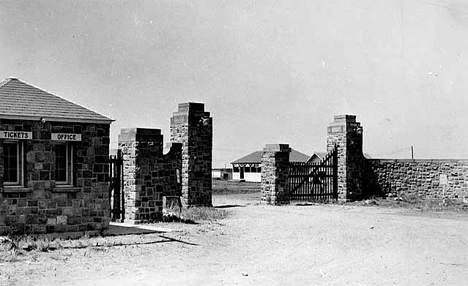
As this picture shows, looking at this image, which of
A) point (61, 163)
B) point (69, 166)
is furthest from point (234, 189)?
point (61, 163)

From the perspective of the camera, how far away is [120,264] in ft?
37.5

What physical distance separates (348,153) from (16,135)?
17004 millimetres

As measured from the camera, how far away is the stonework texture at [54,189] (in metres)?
14.6

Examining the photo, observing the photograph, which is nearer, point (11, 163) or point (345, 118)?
point (11, 163)

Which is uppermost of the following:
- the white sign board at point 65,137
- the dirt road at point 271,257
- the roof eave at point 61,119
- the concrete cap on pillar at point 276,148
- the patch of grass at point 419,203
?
the roof eave at point 61,119

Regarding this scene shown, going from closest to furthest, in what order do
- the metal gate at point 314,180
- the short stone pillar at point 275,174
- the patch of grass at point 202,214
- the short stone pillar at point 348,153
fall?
the patch of grass at point 202,214
the short stone pillar at point 275,174
the metal gate at point 314,180
the short stone pillar at point 348,153

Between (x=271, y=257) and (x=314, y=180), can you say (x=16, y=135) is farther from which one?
(x=314, y=180)

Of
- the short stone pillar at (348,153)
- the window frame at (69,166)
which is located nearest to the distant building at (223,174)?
the short stone pillar at (348,153)

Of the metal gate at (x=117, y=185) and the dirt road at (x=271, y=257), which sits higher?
the metal gate at (x=117, y=185)

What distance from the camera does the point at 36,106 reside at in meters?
15.2

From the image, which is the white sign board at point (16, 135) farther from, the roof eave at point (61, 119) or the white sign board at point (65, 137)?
the white sign board at point (65, 137)

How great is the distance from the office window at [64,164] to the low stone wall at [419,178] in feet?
55.8

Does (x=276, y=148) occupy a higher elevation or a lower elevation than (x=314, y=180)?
higher

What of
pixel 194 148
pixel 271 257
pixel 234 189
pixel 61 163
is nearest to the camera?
pixel 271 257
